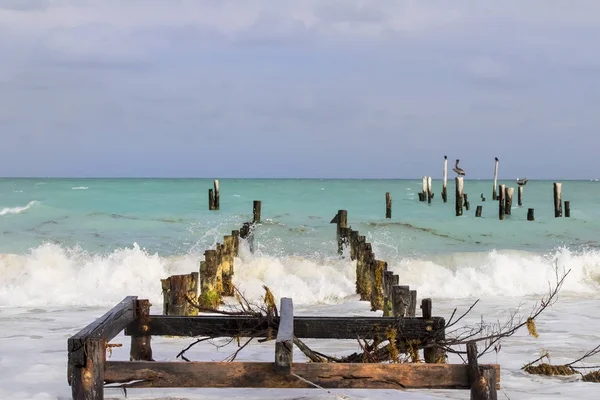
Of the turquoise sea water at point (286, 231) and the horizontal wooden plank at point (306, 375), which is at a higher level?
the horizontal wooden plank at point (306, 375)

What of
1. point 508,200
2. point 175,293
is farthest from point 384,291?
point 508,200

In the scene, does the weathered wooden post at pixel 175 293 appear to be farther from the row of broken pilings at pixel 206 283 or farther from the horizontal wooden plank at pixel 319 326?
the horizontal wooden plank at pixel 319 326

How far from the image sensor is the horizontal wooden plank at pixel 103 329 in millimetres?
4172


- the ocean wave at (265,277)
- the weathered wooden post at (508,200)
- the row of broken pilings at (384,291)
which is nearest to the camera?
the row of broken pilings at (384,291)

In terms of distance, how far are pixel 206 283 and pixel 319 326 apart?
692cm

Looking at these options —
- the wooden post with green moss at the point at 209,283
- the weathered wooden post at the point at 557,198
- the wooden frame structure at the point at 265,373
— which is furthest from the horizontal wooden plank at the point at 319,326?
the weathered wooden post at the point at 557,198

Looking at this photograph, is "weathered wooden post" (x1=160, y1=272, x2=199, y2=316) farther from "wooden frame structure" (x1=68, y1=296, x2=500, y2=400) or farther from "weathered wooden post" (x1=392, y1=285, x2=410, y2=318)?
"wooden frame structure" (x1=68, y1=296, x2=500, y2=400)

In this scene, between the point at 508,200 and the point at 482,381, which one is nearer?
the point at 482,381

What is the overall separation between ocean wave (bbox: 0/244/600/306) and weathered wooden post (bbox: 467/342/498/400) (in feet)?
32.8

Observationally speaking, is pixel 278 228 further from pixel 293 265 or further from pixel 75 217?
pixel 293 265

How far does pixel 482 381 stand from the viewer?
4184 millimetres

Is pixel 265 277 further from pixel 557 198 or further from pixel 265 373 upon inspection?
pixel 557 198

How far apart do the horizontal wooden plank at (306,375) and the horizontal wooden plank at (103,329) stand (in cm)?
21

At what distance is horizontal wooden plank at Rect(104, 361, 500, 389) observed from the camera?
13.7ft
